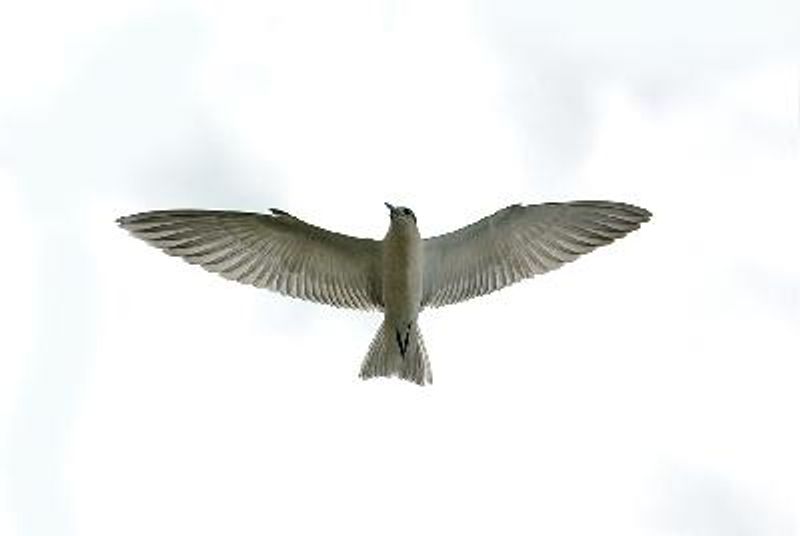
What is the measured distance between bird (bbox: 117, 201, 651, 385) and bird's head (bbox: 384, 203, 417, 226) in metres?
0.01

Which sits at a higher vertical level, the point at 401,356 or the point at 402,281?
the point at 402,281

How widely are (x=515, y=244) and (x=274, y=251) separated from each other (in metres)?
2.48

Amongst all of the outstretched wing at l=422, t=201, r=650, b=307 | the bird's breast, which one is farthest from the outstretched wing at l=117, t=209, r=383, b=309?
the outstretched wing at l=422, t=201, r=650, b=307

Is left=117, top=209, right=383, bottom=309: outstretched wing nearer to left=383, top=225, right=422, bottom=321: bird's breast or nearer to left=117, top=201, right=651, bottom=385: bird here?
left=117, top=201, right=651, bottom=385: bird

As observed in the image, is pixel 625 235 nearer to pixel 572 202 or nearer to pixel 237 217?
pixel 572 202

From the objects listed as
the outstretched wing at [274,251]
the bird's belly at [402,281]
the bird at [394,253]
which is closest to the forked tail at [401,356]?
the bird at [394,253]

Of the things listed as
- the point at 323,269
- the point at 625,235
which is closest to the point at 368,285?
the point at 323,269

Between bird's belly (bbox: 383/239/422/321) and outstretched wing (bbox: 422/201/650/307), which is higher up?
outstretched wing (bbox: 422/201/650/307)

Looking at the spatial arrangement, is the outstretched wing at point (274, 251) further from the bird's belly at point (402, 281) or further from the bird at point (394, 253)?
the bird's belly at point (402, 281)

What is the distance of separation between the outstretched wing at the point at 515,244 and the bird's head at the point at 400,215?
0.58 meters

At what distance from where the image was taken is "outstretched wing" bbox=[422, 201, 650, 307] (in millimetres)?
35656

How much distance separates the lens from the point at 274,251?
35.7m

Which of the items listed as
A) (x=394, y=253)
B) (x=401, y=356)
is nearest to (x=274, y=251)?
(x=394, y=253)

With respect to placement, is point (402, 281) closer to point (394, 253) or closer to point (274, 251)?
point (394, 253)
